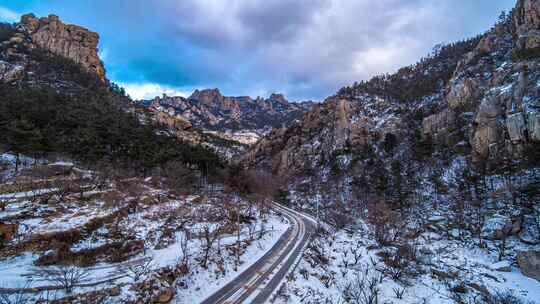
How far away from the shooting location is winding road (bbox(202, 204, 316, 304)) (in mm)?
15312

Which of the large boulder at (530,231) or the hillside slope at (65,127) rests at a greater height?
the hillside slope at (65,127)

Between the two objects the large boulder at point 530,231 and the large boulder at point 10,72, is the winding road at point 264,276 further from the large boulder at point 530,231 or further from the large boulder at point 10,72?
the large boulder at point 10,72

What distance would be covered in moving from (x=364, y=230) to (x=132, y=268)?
3595 cm

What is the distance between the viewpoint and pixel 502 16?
88875mm

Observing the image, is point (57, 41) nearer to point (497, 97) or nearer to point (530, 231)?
point (497, 97)

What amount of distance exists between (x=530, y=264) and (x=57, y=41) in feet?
649

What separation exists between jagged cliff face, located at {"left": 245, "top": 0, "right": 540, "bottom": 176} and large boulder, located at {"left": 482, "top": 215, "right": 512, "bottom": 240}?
1985 centimetres

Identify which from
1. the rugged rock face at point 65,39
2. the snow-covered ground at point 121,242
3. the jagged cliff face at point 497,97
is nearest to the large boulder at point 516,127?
the jagged cliff face at point 497,97

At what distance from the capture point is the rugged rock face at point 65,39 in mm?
128975

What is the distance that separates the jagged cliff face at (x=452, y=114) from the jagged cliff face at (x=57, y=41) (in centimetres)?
11144

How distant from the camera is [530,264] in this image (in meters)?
22.5

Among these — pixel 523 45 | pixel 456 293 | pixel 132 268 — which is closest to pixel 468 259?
pixel 456 293

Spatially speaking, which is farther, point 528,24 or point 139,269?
point 528,24

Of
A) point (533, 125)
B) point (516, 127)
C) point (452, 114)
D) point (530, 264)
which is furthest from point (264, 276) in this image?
point (452, 114)
